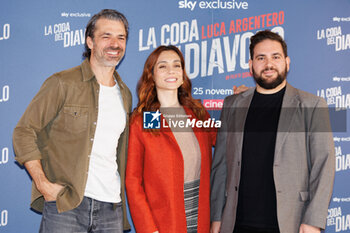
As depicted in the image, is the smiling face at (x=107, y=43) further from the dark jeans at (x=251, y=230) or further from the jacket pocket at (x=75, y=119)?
the dark jeans at (x=251, y=230)

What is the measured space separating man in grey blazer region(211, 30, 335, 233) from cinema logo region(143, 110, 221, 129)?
287 millimetres

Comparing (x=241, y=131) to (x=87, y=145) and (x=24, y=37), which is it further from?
(x=24, y=37)

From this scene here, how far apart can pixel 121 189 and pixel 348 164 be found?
2548 millimetres

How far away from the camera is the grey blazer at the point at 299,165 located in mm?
2256

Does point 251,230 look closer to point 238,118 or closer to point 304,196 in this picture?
point 304,196

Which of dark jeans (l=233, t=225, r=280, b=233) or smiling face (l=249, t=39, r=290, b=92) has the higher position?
smiling face (l=249, t=39, r=290, b=92)

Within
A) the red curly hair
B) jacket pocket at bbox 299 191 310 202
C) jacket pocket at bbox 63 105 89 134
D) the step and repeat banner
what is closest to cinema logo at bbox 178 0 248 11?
the step and repeat banner

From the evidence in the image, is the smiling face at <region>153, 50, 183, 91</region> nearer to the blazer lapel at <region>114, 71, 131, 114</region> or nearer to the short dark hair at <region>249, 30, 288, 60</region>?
the blazer lapel at <region>114, 71, 131, 114</region>

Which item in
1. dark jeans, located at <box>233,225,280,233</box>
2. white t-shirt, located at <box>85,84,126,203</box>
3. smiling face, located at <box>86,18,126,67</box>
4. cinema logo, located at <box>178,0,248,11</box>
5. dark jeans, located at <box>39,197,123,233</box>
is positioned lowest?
dark jeans, located at <box>233,225,280,233</box>

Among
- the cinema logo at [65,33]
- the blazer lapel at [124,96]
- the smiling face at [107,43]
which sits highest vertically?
the cinema logo at [65,33]

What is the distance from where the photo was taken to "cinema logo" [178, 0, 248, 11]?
3576 mm

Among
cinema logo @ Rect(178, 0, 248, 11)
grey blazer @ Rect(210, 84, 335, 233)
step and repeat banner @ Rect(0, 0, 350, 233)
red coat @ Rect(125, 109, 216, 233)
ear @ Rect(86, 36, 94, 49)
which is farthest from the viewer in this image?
cinema logo @ Rect(178, 0, 248, 11)

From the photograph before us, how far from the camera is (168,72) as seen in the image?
8.92 ft

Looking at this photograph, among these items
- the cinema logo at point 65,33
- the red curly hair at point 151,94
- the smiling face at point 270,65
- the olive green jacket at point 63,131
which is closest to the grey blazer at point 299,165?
the smiling face at point 270,65
